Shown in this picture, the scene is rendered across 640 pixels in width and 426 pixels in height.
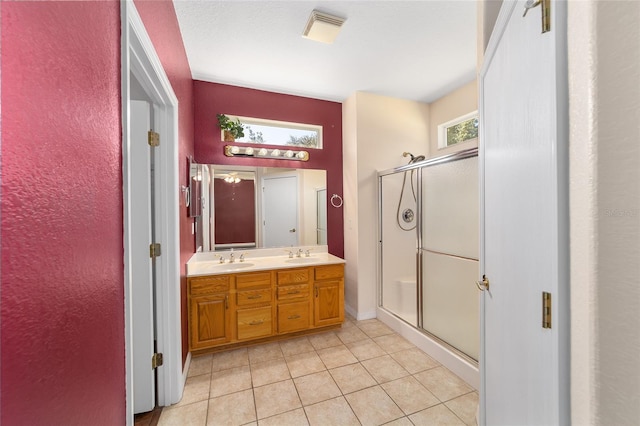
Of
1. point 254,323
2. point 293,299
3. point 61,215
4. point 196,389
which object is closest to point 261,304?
point 254,323

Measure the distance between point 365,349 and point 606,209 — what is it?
7.50 feet

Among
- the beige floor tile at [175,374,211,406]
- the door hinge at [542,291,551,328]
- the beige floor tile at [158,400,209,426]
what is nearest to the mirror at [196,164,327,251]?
the beige floor tile at [175,374,211,406]

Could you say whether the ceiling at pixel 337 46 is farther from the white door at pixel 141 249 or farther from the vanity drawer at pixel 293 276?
the vanity drawer at pixel 293 276

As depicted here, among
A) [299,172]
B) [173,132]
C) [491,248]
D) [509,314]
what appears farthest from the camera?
[299,172]

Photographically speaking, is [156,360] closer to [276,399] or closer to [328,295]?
[276,399]

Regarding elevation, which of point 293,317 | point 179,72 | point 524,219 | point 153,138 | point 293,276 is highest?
point 179,72

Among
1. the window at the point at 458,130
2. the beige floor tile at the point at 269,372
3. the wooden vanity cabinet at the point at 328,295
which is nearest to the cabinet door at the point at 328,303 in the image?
the wooden vanity cabinet at the point at 328,295

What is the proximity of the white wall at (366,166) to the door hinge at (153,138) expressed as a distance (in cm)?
207

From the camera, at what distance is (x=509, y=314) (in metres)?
1.01

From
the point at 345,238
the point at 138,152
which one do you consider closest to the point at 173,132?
the point at 138,152

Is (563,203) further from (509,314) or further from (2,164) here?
(2,164)

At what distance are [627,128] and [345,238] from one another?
114 inches

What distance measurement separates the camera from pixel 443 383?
1928 millimetres

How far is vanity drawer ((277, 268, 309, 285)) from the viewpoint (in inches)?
99.3
